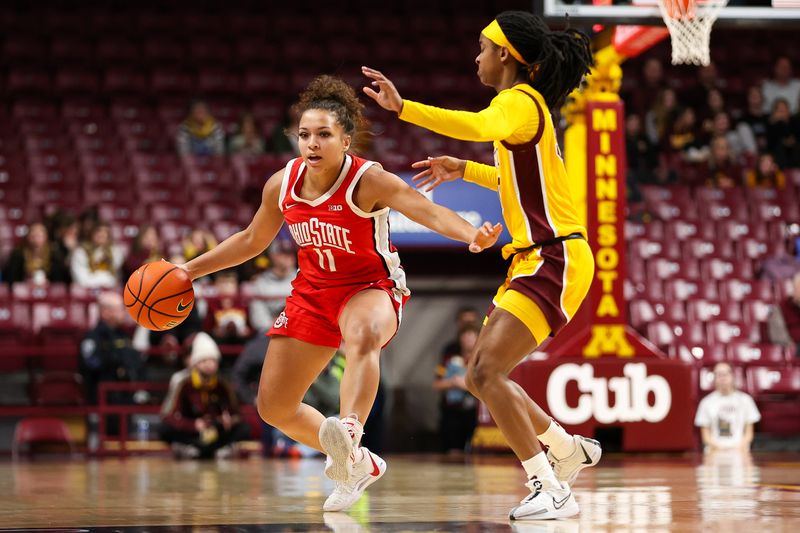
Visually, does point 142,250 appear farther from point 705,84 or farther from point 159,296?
point 705,84

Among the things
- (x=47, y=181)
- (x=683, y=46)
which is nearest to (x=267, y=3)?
(x=47, y=181)

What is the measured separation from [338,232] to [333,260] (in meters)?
0.16

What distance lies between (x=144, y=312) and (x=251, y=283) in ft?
24.9

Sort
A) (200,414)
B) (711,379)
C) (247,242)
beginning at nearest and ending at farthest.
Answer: (247,242) < (200,414) < (711,379)

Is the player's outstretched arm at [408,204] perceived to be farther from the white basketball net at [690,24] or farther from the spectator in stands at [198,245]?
the spectator in stands at [198,245]

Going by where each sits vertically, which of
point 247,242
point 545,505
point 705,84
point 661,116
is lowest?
point 545,505

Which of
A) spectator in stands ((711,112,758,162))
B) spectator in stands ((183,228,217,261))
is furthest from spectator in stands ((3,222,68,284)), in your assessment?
spectator in stands ((711,112,758,162))

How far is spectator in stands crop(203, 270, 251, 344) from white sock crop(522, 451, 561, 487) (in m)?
7.62

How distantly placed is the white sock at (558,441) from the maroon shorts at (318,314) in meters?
0.87

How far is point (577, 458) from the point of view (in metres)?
5.54

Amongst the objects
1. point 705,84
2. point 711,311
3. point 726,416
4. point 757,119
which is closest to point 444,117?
point 726,416

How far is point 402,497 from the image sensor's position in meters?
6.30

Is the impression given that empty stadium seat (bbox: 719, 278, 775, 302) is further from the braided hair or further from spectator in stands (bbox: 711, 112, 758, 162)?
the braided hair

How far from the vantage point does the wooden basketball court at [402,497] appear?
4785mm
